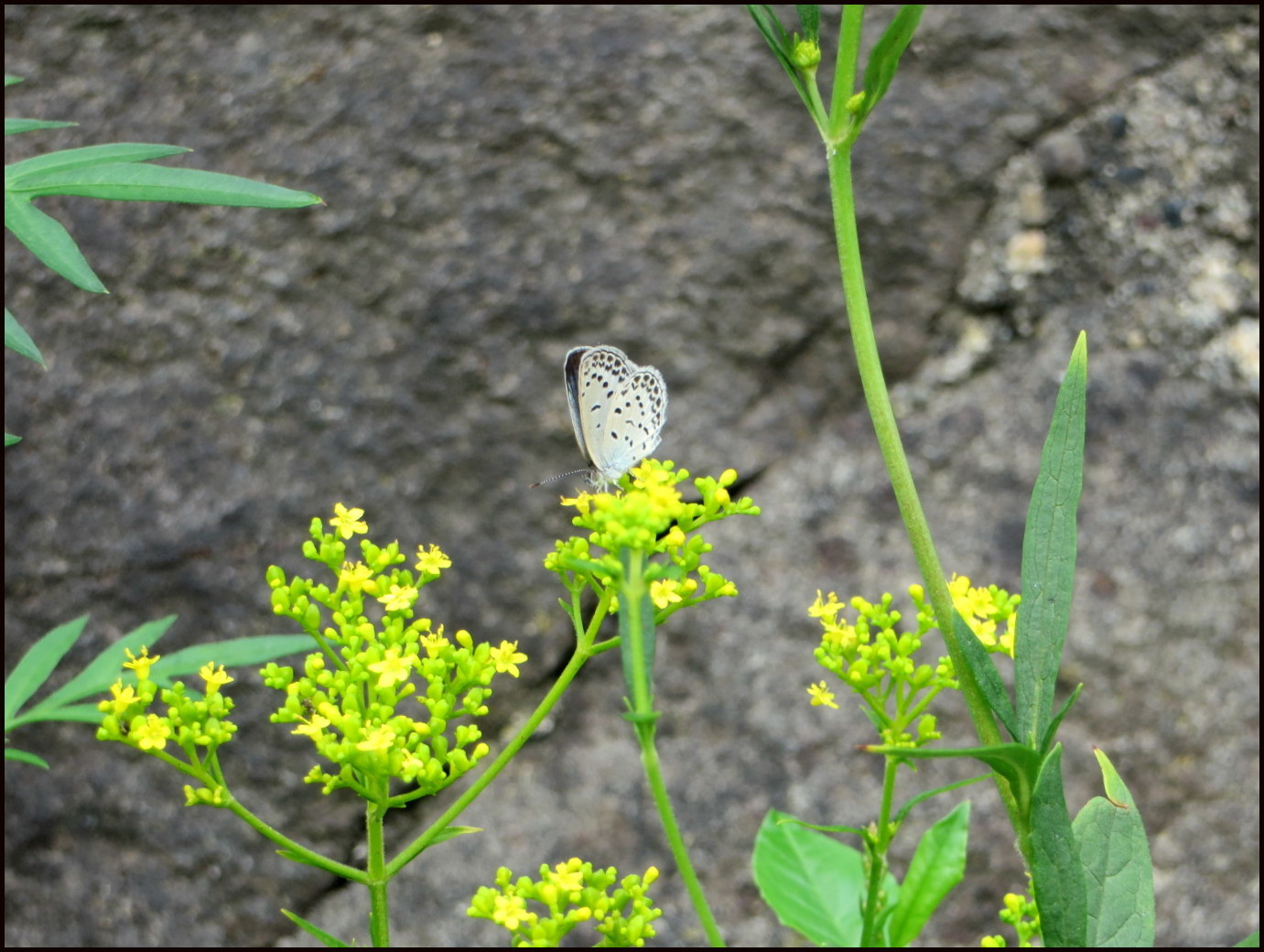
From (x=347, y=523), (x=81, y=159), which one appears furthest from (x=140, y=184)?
(x=347, y=523)

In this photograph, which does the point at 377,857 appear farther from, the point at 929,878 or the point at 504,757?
the point at 929,878

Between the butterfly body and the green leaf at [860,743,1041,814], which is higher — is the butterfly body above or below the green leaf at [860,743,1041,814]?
below

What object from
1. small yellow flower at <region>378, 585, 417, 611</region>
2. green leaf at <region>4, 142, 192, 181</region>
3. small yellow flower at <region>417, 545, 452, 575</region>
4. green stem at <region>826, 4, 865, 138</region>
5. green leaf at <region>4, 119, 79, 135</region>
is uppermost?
green stem at <region>826, 4, 865, 138</region>

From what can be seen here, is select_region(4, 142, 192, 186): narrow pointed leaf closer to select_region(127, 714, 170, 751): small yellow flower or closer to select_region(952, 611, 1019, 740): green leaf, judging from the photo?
select_region(127, 714, 170, 751): small yellow flower

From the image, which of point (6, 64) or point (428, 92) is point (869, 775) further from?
point (6, 64)

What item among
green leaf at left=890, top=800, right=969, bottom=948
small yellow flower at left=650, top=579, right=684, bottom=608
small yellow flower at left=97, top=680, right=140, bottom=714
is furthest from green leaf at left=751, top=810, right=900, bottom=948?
small yellow flower at left=97, top=680, right=140, bottom=714

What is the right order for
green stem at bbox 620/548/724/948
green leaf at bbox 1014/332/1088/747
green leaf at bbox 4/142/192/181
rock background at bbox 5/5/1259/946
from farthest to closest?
rock background at bbox 5/5/1259/946, green leaf at bbox 4/142/192/181, green leaf at bbox 1014/332/1088/747, green stem at bbox 620/548/724/948

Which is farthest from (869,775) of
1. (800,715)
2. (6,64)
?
(6,64)
